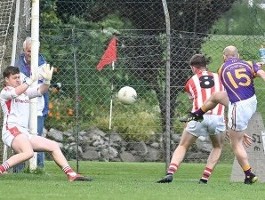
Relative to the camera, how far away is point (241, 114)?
14.0m

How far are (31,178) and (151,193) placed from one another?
2950mm

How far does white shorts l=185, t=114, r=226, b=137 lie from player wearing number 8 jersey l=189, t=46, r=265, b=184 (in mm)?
226

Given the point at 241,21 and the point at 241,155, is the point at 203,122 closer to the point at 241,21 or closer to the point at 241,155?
the point at 241,155

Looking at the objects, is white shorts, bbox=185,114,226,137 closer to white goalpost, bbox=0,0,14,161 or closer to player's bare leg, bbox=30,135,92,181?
player's bare leg, bbox=30,135,92,181

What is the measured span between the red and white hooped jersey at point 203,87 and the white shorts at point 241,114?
44cm

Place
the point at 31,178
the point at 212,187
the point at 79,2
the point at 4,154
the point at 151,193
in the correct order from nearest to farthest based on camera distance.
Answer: the point at 151,193 → the point at 212,187 → the point at 31,178 → the point at 4,154 → the point at 79,2

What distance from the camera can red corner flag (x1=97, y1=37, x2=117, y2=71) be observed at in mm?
18266

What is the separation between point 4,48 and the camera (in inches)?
654

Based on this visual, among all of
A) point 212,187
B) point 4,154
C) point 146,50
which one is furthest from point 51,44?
point 212,187

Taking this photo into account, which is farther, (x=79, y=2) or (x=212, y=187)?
(x=79, y=2)

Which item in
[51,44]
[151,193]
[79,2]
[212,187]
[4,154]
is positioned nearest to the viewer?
[151,193]

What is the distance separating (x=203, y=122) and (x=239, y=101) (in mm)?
598

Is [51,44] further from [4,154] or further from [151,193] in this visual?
[151,193]

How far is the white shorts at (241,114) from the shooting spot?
14031mm
